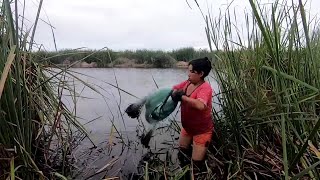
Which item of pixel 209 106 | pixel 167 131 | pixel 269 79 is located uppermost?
pixel 269 79

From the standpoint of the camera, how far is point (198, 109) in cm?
372

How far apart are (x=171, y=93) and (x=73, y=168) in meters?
1.37

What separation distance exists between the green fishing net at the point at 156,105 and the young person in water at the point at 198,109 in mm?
198

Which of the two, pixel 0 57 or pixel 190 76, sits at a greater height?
pixel 0 57

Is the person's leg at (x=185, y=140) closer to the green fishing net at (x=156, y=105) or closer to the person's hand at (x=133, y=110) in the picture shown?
the green fishing net at (x=156, y=105)

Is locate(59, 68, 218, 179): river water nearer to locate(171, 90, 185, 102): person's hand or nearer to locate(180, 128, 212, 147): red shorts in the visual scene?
locate(171, 90, 185, 102): person's hand

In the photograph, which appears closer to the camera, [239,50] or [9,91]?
[9,91]

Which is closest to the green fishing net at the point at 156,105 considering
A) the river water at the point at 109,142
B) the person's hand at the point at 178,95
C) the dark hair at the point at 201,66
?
the river water at the point at 109,142

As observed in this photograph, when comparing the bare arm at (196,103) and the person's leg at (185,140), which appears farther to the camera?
the person's leg at (185,140)

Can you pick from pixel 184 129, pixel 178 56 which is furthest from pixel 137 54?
pixel 184 129

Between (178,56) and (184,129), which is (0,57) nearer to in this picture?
(184,129)

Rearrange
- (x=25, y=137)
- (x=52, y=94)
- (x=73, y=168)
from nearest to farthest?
(x=25, y=137)
(x=52, y=94)
(x=73, y=168)

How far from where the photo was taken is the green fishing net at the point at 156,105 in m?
4.18

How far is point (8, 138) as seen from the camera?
2320 millimetres
